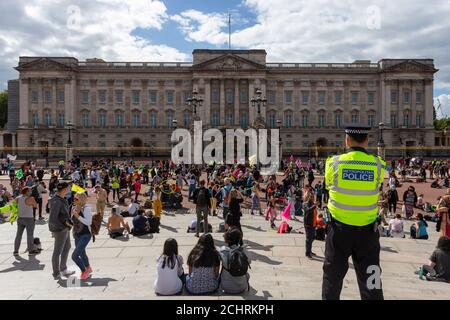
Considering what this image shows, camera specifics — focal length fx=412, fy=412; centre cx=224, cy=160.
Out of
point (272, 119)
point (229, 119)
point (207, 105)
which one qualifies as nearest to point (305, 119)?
point (272, 119)

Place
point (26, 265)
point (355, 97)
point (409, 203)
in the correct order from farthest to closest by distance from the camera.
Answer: point (355, 97)
point (409, 203)
point (26, 265)

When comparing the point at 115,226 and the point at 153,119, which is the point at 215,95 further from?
the point at 115,226

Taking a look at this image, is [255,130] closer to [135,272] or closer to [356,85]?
[356,85]

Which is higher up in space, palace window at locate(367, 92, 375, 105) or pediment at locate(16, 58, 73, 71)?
pediment at locate(16, 58, 73, 71)

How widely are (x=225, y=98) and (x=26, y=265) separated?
6582 cm

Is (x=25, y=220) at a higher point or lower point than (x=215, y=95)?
lower

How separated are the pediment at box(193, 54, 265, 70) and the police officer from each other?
69.7 meters

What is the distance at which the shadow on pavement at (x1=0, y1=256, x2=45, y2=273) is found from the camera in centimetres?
968

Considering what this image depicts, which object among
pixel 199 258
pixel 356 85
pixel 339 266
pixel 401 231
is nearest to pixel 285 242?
pixel 401 231

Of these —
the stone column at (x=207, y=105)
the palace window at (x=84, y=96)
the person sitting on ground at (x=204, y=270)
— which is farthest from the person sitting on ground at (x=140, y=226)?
the palace window at (x=84, y=96)

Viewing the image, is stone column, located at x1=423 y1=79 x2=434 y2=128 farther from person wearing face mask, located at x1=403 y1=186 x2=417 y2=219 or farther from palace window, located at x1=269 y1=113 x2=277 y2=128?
person wearing face mask, located at x1=403 y1=186 x2=417 y2=219

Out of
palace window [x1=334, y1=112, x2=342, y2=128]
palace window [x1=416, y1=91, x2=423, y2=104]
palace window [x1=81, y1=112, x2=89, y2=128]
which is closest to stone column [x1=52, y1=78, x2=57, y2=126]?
palace window [x1=81, y1=112, x2=89, y2=128]

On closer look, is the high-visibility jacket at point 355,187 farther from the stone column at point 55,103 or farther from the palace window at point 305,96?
the stone column at point 55,103

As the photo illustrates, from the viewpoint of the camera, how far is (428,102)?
74.7 meters
